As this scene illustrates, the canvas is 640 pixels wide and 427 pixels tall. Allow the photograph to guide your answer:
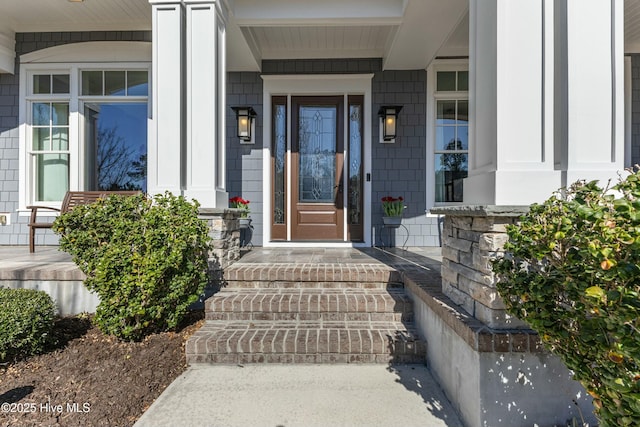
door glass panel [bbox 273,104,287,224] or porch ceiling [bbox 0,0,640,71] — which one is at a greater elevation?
porch ceiling [bbox 0,0,640,71]

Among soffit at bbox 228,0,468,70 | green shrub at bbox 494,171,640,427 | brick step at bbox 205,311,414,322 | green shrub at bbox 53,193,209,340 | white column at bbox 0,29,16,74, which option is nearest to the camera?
green shrub at bbox 494,171,640,427

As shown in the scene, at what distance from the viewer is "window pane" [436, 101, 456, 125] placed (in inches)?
186

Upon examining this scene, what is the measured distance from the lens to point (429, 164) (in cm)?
471

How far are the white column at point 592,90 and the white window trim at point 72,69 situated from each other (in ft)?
15.2

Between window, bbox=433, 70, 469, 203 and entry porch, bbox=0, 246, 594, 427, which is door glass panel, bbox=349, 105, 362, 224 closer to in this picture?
entry porch, bbox=0, 246, 594, 427

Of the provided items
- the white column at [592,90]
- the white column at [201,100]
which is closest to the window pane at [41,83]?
the white column at [201,100]

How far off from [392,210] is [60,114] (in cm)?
473

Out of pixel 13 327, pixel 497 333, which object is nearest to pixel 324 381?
pixel 497 333

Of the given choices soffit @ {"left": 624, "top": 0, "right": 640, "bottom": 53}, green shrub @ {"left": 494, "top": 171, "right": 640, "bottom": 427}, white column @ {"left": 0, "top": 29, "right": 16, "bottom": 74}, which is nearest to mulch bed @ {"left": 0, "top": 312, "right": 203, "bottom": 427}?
green shrub @ {"left": 494, "top": 171, "right": 640, "bottom": 427}

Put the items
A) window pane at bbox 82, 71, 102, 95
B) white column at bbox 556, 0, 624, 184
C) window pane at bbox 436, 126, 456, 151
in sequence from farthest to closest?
window pane at bbox 436, 126, 456, 151, window pane at bbox 82, 71, 102, 95, white column at bbox 556, 0, 624, 184

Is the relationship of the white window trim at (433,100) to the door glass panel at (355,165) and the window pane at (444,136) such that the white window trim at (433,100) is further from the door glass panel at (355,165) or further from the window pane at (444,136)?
the door glass panel at (355,165)

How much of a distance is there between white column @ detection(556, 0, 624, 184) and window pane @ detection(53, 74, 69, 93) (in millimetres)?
5603

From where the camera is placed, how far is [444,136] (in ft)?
15.6

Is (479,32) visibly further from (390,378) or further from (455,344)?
(390,378)
